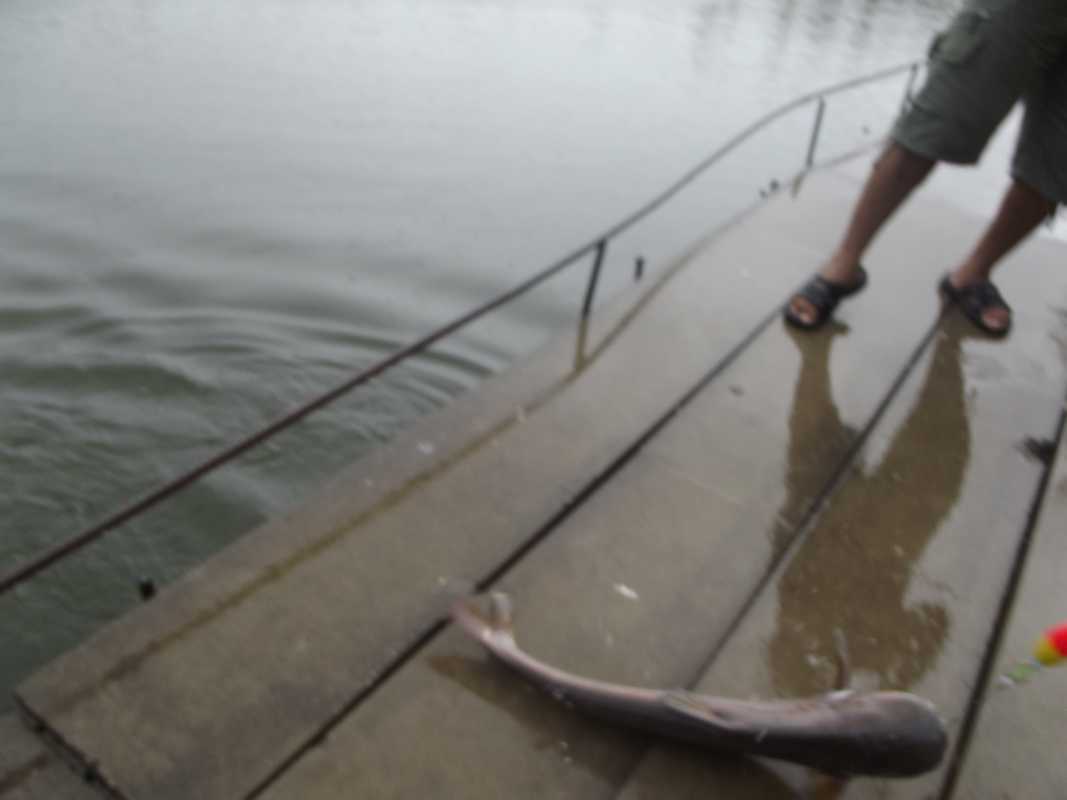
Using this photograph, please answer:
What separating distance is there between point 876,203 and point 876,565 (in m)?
1.52

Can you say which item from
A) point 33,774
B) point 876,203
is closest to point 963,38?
point 876,203

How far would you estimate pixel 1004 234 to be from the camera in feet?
11.4

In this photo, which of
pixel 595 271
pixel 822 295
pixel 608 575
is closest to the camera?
pixel 608 575

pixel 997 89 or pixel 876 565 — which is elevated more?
pixel 997 89

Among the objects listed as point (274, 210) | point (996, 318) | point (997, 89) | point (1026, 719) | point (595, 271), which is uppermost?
point (997, 89)

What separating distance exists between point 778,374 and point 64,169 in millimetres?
6563

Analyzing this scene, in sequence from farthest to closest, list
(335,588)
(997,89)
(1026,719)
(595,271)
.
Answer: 1. (595,271)
2. (997,89)
3. (335,588)
4. (1026,719)

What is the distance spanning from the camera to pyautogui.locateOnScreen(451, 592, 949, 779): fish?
179 centimetres

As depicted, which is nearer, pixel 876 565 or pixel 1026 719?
pixel 1026 719

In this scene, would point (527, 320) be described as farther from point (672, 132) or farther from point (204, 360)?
point (672, 132)

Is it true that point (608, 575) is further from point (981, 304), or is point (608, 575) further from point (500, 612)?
point (981, 304)

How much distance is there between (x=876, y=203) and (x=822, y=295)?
1.46 ft

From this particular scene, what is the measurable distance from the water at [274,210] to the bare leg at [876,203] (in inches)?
82.5

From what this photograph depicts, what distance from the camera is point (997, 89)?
2.87 meters
